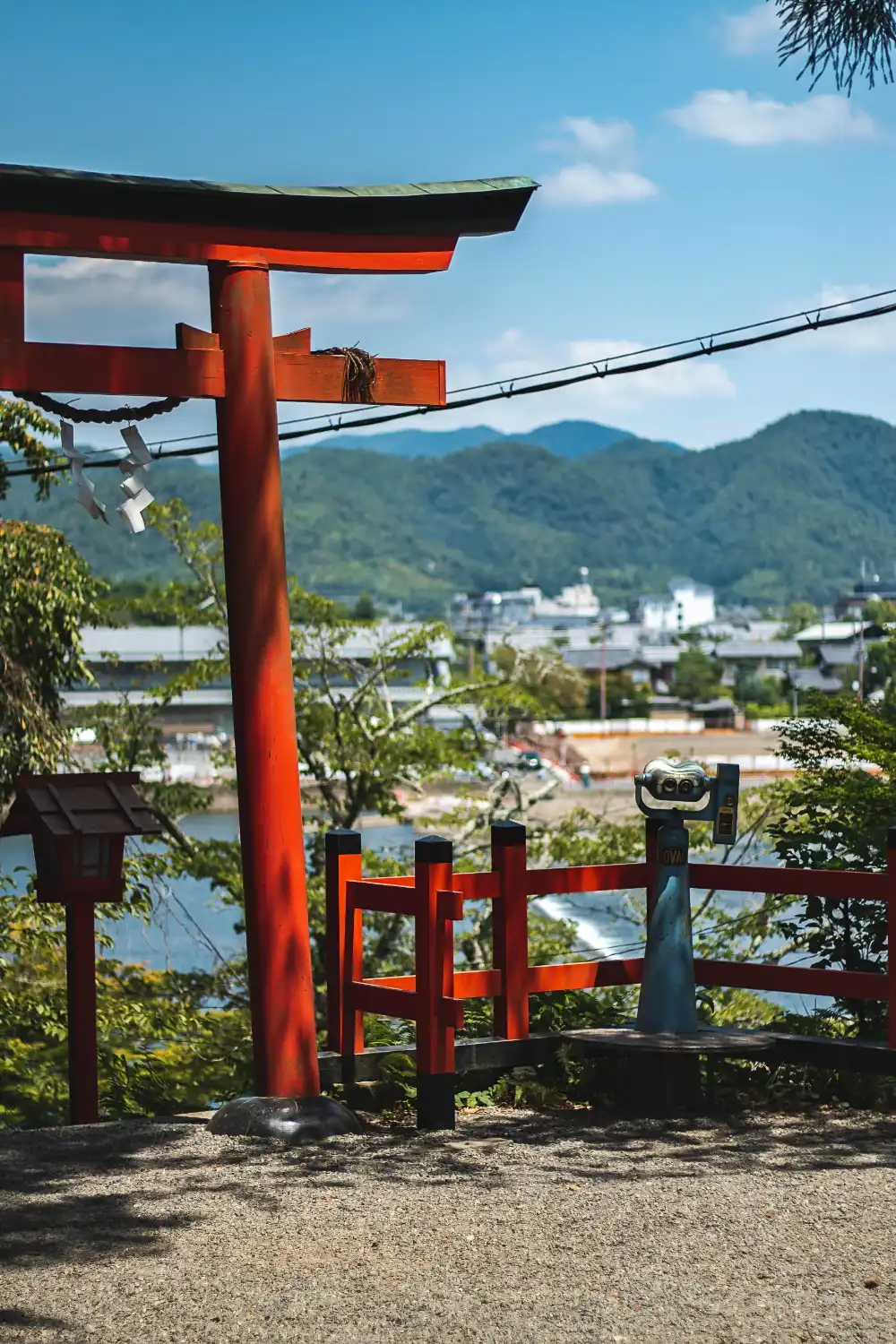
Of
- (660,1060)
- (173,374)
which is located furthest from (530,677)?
(173,374)

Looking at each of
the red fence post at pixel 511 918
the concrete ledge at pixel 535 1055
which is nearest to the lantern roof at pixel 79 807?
the concrete ledge at pixel 535 1055

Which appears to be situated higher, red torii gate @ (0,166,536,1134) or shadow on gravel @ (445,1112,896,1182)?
red torii gate @ (0,166,536,1134)

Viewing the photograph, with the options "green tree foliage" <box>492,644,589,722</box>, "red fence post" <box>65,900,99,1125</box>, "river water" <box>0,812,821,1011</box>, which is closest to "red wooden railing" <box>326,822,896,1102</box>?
"red fence post" <box>65,900,99,1125</box>

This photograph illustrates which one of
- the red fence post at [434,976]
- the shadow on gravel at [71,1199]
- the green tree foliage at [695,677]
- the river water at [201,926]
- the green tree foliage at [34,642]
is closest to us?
the shadow on gravel at [71,1199]

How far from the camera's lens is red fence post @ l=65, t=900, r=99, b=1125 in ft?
23.0

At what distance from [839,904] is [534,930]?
8.63 meters

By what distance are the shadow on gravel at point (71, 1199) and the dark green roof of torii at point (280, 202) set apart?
12.5 ft

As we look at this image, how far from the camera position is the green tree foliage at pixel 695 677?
393 ft

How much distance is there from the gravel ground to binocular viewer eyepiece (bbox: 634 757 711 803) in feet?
4.67

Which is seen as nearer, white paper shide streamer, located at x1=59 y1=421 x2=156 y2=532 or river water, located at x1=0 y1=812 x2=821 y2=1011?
white paper shide streamer, located at x1=59 y1=421 x2=156 y2=532

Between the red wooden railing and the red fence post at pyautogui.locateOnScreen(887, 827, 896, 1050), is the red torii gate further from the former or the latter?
the red fence post at pyautogui.locateOnScreen(887, 827, 896, 1050)

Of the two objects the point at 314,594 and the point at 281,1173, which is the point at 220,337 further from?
the point at 314,594

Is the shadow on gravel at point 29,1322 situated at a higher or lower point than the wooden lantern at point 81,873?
lower

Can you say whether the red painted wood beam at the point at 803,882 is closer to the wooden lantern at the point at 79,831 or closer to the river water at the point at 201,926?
the wooden lantern at the point at 79,831
